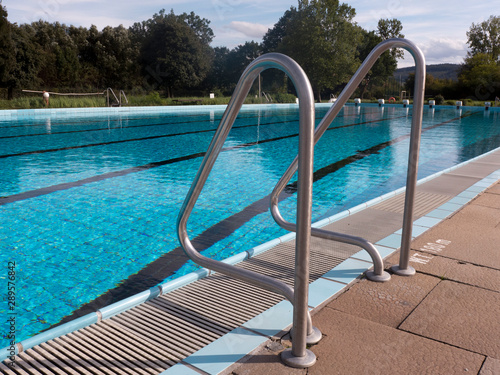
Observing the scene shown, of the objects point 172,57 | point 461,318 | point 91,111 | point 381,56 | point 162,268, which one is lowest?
point 162,268

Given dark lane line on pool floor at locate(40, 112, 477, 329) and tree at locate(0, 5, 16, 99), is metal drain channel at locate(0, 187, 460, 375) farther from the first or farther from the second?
tree at locate(0, 5, 16, 99)

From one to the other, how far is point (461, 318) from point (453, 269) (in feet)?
2.08

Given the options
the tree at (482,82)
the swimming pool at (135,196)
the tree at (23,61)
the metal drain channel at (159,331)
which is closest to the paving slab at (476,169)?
the swimming pool at (135,196)

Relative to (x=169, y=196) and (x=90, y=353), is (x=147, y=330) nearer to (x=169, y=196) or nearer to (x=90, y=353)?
(x=90, y=353)

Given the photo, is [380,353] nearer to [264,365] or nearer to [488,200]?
[264,365]

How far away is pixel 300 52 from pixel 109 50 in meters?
15.7

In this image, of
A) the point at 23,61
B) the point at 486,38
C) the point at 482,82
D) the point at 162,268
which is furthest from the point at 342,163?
the point at 486,38

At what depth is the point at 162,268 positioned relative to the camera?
346 centimetres

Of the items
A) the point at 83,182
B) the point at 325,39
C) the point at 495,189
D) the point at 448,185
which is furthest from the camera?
the point at 325,39

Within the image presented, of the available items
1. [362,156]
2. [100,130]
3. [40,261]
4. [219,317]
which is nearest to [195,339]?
[219,317]

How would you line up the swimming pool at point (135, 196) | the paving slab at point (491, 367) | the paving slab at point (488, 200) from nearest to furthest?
the paving slab at point (491, 367), the swimming pool at point (135, 196), the paving slab at point (488, 200)

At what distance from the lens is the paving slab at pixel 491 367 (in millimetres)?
1593

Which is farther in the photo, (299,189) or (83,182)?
(83,182)

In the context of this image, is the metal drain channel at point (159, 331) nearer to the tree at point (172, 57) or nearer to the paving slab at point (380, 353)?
the paving slab at point (380, 353)
